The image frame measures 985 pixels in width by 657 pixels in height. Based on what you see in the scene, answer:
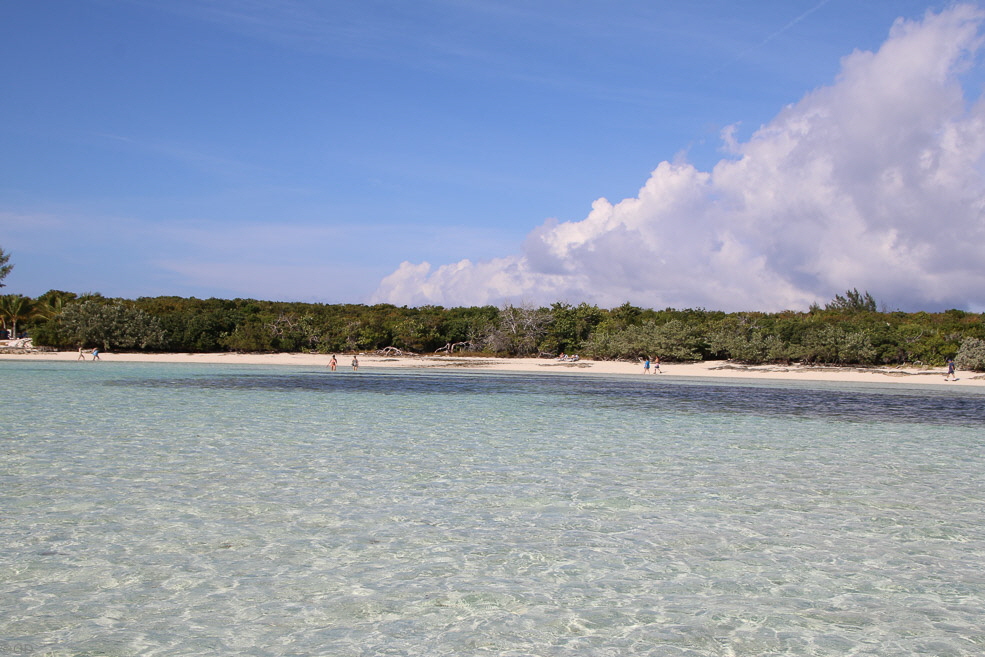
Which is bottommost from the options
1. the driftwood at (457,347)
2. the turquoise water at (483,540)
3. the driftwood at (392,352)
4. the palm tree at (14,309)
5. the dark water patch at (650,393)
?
the turquoise water at (483,540)

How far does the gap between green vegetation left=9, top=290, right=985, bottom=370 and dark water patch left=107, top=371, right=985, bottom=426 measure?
9.30 metres

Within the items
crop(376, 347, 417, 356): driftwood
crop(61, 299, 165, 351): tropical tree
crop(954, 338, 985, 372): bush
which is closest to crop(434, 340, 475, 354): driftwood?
crop(376, 347, 417, 356): driftwood

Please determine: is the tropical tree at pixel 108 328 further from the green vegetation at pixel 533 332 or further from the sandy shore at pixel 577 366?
the sandy shore at pixel 577 366

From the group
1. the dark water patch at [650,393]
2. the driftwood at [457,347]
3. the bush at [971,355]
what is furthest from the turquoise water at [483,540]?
the driftwood at [457,347]

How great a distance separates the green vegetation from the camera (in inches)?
1426

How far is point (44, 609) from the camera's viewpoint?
4.37 metres

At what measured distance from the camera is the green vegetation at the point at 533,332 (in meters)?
36.2

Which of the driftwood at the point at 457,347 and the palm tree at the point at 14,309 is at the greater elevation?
the palm tree at the point at 14,309

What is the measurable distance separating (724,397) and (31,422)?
18.0 metres

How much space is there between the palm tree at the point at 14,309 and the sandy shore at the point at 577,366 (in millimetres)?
13936

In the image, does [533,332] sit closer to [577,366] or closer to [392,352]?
[577,366]

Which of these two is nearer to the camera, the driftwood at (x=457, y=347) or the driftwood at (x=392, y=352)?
the driftwood at (x=392, y=352)

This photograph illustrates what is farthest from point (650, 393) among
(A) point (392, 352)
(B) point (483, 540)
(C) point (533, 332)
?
(A) point (392, 352)

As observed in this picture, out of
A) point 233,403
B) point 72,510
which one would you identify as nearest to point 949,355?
point 233,403
